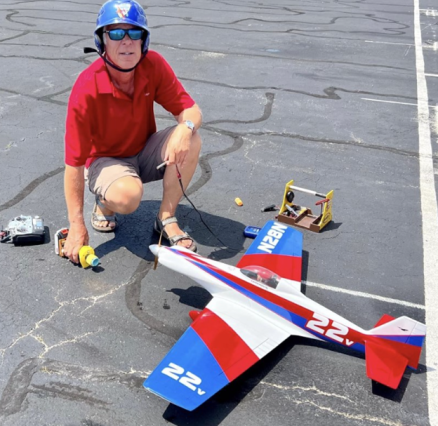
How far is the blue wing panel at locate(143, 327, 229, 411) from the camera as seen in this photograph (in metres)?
3.12

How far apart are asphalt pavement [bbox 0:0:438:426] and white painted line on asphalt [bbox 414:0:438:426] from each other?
0.06ft

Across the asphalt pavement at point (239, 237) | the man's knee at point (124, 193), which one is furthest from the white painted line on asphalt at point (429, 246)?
the man's knee at point (124, 193)

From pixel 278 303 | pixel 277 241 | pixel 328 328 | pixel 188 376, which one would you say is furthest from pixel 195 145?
pixel 188 376

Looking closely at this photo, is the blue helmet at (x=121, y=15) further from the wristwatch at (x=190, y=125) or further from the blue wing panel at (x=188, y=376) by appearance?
the blue wing panel at (x=188, y=376)

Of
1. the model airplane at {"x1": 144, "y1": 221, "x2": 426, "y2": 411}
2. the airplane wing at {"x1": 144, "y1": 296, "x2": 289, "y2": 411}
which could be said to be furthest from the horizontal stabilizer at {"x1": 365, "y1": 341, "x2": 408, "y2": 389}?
the airplane wing at {"x1": 144, "y1": 296, "x2": 289, "y2": 411}

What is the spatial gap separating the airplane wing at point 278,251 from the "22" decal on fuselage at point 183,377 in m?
1.31

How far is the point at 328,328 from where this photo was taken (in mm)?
3771

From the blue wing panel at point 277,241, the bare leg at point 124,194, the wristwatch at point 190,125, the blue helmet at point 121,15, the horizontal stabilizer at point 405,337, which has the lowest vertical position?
the blue wing panel at point 277,241

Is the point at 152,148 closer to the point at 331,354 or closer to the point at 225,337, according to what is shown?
the point at 225,337

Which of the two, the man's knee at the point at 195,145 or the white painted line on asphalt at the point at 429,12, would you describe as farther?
the white painted line on asphalt at the point at 429,12

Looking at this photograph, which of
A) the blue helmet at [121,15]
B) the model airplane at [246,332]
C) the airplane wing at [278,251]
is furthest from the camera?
the airplane wing at [278,251]

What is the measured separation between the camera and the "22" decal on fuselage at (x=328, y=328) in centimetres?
374

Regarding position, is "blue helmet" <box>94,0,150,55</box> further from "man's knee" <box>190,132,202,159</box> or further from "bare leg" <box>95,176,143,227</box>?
"bare leg" <box>95,176,143,227</box>

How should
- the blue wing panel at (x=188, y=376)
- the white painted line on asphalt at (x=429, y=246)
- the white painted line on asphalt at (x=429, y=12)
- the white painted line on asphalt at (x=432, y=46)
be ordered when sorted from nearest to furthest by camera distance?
the blue wing panel at (x=188, y=376) → the white painted line on asphalt at (x=429, y=246) → the white painted line on asphalt at (x=432, y=46) → the white painted line on asphalt at (x=429, y=12)
